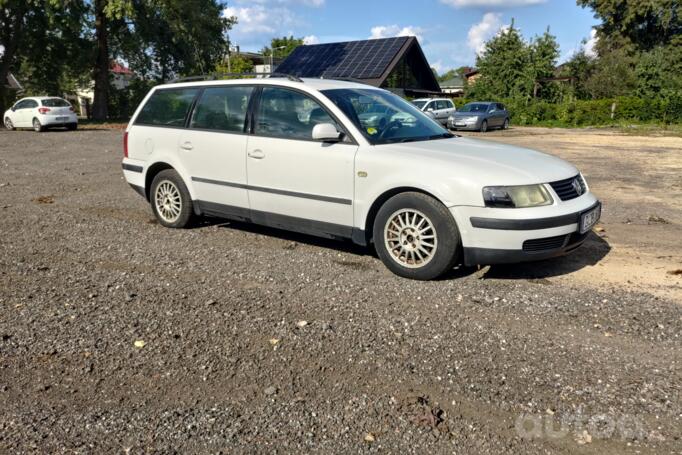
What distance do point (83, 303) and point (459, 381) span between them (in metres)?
2.86

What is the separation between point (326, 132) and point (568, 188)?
6.95 feet

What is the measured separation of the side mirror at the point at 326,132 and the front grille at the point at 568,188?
1.87 metres

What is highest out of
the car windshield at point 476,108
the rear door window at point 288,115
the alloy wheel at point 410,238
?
the car windshield at point 476,108

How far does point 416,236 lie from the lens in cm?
485

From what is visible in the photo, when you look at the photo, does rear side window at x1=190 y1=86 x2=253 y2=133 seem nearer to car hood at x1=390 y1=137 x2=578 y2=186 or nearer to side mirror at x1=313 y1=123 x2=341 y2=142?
side mirror at x1=313 y1=123 x2=341 y2=142

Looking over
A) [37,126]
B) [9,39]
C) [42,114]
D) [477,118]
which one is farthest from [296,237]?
[9,39]

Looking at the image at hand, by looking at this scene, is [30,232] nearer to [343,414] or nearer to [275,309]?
[275,309]

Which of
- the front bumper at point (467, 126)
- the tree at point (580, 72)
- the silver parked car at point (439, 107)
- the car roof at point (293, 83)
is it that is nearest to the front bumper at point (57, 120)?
the silver parked car at point (439, 107)

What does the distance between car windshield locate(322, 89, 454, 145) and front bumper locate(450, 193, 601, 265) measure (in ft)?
3.71

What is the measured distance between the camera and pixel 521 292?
464cm

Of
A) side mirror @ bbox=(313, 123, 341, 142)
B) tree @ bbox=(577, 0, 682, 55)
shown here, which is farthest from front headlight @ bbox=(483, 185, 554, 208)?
tree @ bbox=(577, 0, 682, 55)

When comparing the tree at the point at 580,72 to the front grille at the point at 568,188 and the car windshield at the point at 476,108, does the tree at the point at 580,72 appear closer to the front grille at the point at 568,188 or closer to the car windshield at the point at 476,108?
the car windshield at the point at 476,108

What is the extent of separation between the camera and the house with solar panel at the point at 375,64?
3966cm

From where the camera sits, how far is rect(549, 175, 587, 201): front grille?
4.77m
